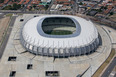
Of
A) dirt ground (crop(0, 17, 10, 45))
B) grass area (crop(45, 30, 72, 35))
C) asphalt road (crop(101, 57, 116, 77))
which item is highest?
dirt ground (crop(0, 17, 10, 45))

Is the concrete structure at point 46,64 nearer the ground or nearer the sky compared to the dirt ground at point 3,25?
nearer the ground

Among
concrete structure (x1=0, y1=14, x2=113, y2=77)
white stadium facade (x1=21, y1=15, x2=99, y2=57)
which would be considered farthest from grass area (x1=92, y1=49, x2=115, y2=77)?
white stadium facade (x1=21, y1=15, x2=99, y2=57)

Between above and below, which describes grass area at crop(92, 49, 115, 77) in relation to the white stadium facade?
below

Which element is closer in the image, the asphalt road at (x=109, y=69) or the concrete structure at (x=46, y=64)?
the concrete structure at (x=46, y=64)

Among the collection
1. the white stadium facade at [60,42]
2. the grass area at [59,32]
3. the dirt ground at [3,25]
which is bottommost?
the white stadium facade at [60,42]

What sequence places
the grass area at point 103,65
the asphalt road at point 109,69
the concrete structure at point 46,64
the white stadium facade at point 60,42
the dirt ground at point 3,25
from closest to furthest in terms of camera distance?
1. the concrete structure at point 46,64
2. the grass area at point 103,65
3. the asphalt road at point 109,69
4. the white stadium facade at point 60,42
5. the dirt ground at point 3,25

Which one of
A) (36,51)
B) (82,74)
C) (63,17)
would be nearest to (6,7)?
(63,17)

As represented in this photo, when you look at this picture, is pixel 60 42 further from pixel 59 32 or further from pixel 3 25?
pixel 3 25

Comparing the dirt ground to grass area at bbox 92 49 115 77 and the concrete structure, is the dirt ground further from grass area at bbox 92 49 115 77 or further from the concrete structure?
grass area at bbox 92 49 115 77

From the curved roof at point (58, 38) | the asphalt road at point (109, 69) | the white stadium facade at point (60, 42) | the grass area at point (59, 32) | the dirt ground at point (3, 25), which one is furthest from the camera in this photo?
the dirt ground at point (3, 25)

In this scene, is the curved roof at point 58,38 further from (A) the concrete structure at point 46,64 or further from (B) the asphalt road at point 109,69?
(B) the asphalt road at point 109,69

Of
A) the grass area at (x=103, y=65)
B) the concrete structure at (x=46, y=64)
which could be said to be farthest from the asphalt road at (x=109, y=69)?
the concrete structure at (x=46, y=64)
